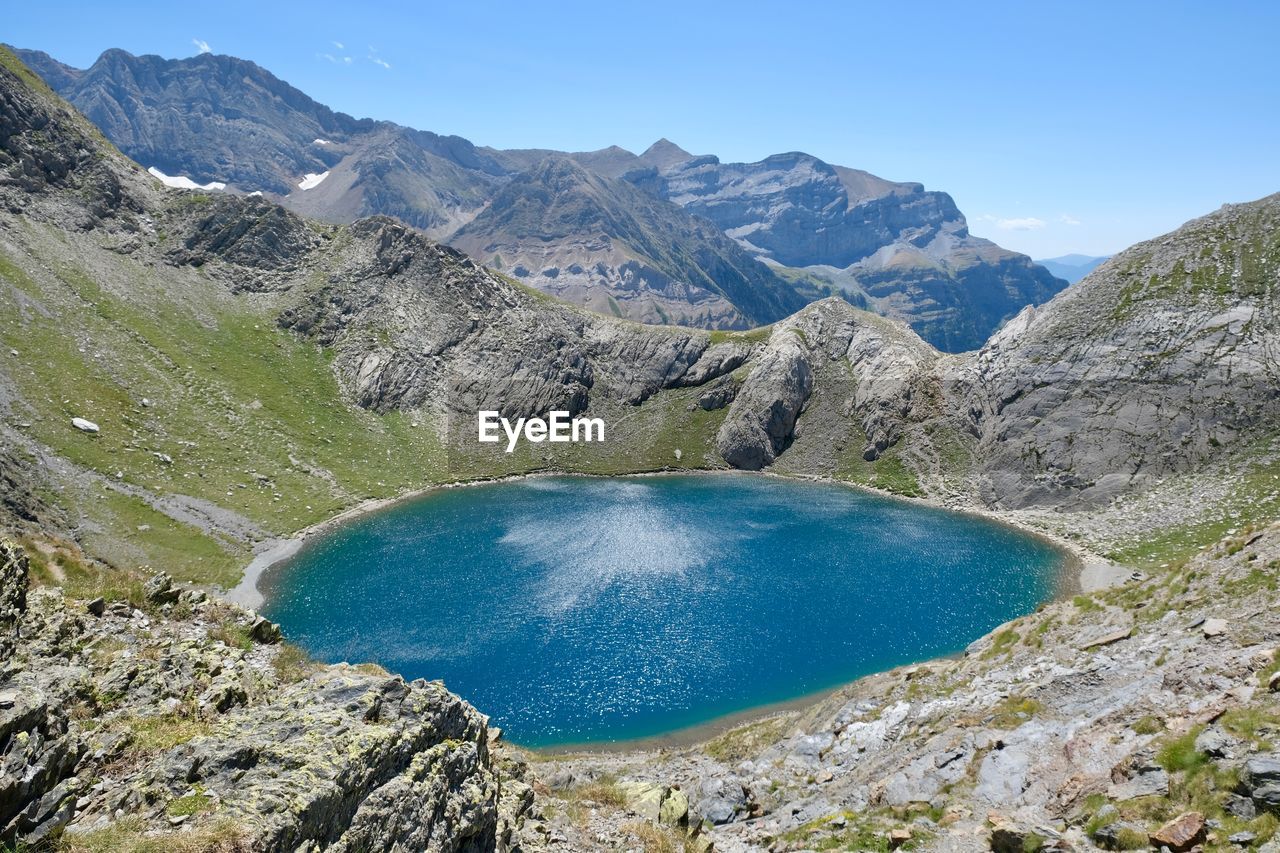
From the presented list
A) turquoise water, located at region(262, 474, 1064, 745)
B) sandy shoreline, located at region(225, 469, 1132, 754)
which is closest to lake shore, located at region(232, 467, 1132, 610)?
sandy shoreline, located at region(225, 469, 1132, 754)

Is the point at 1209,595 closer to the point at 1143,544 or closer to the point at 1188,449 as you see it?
the point at 1143,544

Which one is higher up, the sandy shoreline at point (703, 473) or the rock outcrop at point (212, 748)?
the rock outcrop at point (212, 748)

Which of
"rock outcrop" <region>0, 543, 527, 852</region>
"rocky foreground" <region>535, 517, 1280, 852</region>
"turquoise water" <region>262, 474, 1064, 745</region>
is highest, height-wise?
"rock outcrop" <region>0, 543, 527, 852</region>

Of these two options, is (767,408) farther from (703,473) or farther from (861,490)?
(861,490)

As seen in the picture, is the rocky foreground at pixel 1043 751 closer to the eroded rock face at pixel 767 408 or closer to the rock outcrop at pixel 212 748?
the rock outcrop at pixel 212 748

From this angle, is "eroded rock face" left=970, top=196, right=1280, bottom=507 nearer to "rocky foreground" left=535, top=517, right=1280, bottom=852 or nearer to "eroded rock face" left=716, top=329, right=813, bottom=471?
"eroded rock face" left=716, top=329, right=813, bottom=471

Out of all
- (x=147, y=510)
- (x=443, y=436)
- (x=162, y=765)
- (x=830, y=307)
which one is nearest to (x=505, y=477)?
(x=443, y=436)

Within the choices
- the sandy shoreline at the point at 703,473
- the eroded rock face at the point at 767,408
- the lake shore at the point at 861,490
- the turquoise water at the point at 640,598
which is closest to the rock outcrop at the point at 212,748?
the sandy shoreline at the point at 703,473
